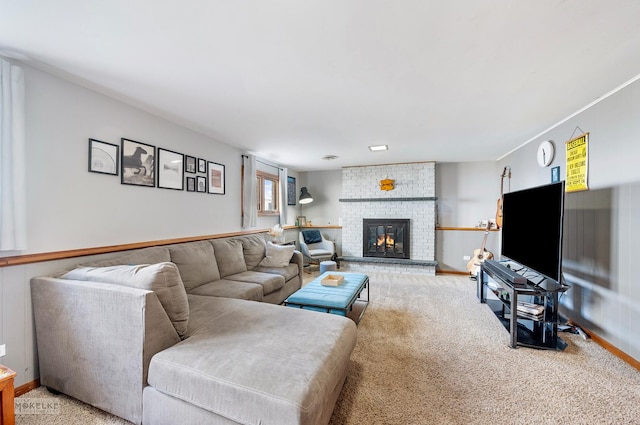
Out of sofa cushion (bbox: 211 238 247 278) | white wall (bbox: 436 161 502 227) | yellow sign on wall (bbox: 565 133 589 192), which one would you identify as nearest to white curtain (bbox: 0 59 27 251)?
sofa cushion (bbox: 211 238 247 278)

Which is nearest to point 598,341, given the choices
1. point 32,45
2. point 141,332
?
point 141,332

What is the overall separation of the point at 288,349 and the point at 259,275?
180cm

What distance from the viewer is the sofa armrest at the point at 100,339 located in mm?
1390

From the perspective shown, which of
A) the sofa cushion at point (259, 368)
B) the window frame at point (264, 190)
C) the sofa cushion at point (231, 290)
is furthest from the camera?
the window frame at point (264, 190)

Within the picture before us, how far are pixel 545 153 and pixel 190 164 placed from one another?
445 cm

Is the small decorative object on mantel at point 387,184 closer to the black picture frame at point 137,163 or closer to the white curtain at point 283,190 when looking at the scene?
the white curtain at point 283,190

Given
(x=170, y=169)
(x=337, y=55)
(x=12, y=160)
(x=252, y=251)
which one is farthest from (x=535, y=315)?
(x=12, y=160)

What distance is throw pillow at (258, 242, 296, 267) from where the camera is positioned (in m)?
3.56

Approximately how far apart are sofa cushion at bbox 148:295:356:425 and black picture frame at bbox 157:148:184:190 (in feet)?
5.92

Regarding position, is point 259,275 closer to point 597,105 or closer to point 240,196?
point 240,196

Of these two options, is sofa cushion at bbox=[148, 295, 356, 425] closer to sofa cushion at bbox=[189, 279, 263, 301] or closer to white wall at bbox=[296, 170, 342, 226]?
sofa cushion at bbox=[189, 279, 263, 301]

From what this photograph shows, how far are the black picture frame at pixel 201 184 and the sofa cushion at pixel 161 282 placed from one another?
5.98ft

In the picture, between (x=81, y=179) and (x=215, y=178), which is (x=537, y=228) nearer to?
(x=215, y=178)

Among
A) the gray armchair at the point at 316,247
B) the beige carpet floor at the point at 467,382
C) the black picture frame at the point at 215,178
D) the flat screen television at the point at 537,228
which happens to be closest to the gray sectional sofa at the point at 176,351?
the beige carpet floor at the point at 467,382
